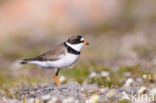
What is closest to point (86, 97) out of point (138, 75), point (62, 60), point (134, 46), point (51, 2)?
point (62, 60)

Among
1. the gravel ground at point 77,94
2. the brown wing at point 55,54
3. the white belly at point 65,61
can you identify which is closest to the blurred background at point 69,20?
the brown wing at point 55,54

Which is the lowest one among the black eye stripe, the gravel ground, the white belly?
the gravel ground

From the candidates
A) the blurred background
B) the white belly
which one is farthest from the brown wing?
the blurred background

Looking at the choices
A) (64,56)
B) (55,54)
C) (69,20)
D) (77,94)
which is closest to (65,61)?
(64,56)

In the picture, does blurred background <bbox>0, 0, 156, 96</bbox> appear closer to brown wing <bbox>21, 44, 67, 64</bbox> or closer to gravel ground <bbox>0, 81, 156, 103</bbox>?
brown wing <bbox>21, 44, 67, 64</bbox>

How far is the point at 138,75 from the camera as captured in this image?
8625mm

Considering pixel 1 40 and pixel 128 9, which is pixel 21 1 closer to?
pixel 1 40

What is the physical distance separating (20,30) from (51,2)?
2606mm

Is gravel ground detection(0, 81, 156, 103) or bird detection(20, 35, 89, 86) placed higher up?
bird detection(20, 35, 89, 86)

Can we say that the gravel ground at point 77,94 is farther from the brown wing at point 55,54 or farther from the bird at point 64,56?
the brown wing at point 55,54

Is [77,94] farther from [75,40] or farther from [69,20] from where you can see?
[69,20]

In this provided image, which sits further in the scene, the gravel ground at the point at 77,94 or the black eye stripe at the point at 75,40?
the black eye stripe at the point at 75,40

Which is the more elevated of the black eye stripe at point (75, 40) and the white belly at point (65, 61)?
the black eye stripe at point (75, 40)

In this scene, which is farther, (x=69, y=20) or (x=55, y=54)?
(x=69, y=20)
